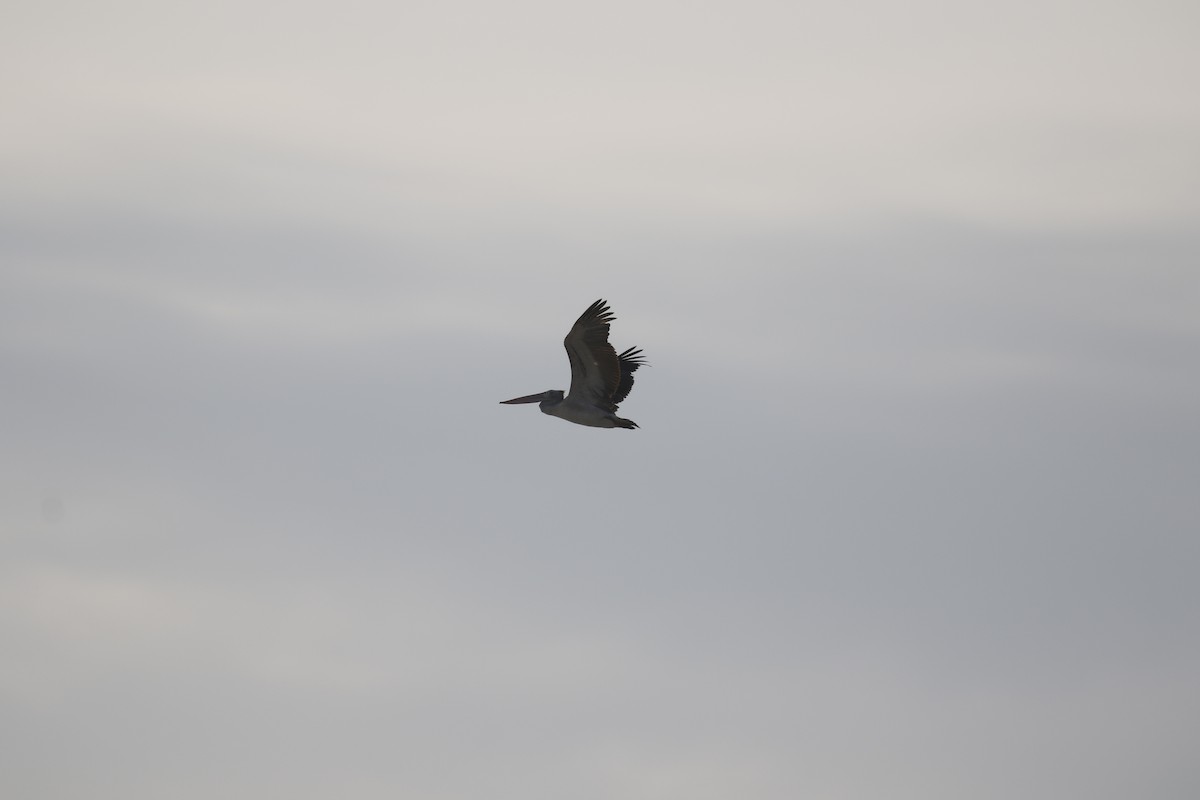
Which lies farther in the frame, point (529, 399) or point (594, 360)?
point (529, 399)

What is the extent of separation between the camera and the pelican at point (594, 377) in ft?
145

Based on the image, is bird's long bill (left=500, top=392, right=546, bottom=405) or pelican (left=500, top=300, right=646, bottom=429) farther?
bird's long bill (left=500, top=392, right=546, bottom=405)

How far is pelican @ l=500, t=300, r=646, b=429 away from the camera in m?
44.2

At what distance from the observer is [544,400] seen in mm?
47719

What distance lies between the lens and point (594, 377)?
45562 mm

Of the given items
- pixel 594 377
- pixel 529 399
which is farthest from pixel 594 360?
pixel 529 399

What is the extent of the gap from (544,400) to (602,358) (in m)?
3.41

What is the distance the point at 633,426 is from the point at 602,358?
230 centimetres

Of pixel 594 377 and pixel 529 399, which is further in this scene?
pixel 529 399

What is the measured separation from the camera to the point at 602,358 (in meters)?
44.8

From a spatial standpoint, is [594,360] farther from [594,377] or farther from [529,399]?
[529,399]

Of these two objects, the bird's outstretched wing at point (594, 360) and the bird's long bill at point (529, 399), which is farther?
the bird's long bill at point (529, 399)

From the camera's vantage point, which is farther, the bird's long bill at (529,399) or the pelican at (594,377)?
the bird's long bill at (529,399)

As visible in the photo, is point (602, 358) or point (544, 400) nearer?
point (602, 358)
